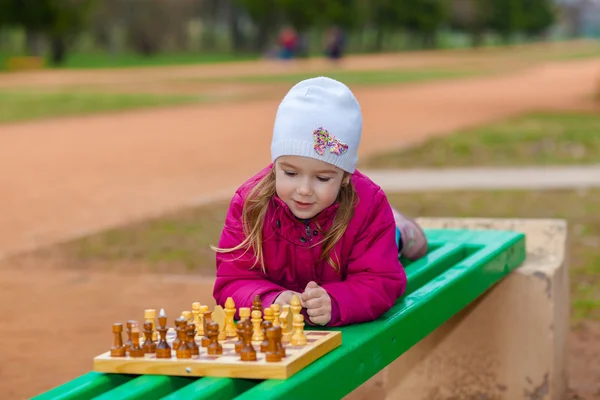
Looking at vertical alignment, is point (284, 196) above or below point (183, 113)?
above

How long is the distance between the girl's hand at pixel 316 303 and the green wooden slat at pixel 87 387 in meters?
0.59

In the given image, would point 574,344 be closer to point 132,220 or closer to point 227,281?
point 227,281

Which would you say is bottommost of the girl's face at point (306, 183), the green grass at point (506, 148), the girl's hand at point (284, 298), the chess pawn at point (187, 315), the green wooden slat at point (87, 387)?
the green grass at point (506, 148)

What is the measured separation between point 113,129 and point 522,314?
1486 cm

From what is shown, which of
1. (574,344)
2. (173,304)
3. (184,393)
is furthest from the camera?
(173,304)

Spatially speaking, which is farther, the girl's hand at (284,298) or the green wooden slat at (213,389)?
the girl's hand at (284,298)

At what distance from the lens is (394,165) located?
13.4m

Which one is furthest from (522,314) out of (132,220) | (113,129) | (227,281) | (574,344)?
(113,129)

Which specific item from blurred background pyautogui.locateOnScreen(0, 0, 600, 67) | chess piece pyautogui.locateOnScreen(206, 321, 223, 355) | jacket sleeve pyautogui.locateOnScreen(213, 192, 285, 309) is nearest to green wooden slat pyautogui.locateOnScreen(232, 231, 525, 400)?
chess piece pyautogui.locateOnScreen(206, 321, 223, 355)

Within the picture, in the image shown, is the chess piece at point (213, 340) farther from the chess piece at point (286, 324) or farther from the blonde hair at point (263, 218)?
the blonde hair at point (263, 218)

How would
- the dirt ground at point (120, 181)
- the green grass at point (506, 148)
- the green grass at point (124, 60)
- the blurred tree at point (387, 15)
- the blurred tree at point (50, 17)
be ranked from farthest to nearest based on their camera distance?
the blurred tree at point (387, 15) → the green grass at point (124, 60) → the blurred tree at point (50, 17) → the green grass at point (506, 148) → the dirt ground at point (120, 181)

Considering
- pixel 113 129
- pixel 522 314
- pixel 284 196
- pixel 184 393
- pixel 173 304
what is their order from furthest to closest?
pixel 113 129 → pixel 173 304 → pixel 522 314 → pixel 284 196 → pixel 184 393

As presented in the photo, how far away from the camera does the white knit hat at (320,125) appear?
3369 mm

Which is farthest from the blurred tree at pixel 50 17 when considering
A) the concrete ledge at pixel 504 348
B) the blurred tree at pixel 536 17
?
the blurred tree at pixel 536 17
